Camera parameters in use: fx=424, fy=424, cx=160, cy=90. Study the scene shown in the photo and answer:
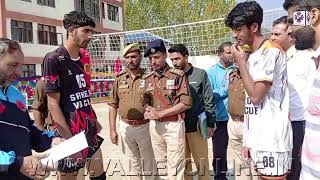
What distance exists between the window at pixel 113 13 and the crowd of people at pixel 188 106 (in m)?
33.4

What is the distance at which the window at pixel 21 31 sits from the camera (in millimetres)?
25456

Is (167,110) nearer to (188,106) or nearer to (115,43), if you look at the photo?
(188,106)

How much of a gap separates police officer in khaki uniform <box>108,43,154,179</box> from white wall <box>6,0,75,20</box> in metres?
22.2

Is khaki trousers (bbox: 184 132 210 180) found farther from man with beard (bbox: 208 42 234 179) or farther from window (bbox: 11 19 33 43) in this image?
window (bbox: 11 19 33 43)

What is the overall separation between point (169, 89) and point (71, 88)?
1280 millimetres

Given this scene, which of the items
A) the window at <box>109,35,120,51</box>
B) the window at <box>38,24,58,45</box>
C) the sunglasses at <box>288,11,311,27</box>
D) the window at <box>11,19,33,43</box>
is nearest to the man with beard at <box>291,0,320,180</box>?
the sunglasses at <box>288,11,311,27</box>

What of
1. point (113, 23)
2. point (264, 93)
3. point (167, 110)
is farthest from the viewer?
point (113, 23)

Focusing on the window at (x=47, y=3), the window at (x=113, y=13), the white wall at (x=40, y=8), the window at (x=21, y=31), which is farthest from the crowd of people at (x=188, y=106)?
the window at (x=113, y=13)

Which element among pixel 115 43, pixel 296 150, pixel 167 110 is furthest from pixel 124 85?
pixel 115 43

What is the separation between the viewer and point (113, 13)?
39.0 m

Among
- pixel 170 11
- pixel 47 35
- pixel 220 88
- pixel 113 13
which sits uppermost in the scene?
pixel 170 11

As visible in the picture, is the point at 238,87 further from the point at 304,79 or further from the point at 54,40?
the point at 54,40

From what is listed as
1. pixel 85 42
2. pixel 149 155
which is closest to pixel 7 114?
pixel 85 42

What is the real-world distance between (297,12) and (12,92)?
1872 millimetres
